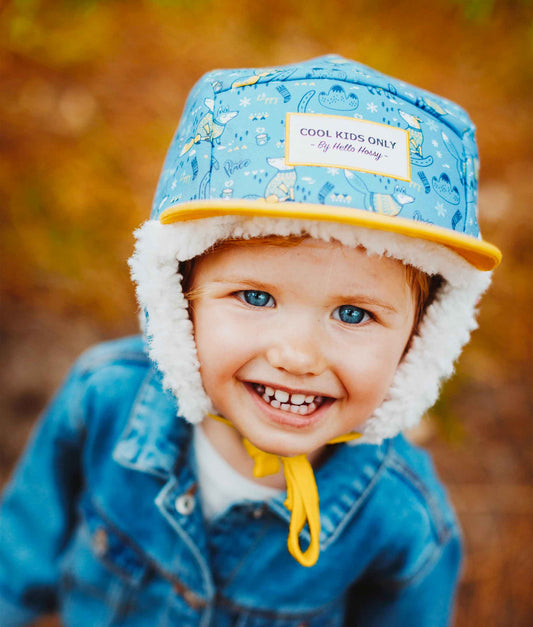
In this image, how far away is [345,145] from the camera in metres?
0.74

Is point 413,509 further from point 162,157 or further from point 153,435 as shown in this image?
point 162,157

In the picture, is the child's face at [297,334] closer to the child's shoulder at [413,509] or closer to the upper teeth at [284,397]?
the upper teeth at [284,397]

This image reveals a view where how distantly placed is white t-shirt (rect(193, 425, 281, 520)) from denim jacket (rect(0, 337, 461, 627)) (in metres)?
0.02

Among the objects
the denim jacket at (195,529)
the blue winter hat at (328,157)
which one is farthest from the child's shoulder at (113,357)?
the blue winter hat at (328,157)

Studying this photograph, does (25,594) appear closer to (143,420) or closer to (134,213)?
(143,420)

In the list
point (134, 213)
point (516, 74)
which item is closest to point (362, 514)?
point (134, 213)

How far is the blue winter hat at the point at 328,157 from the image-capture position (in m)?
0.71

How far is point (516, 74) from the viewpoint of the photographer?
9.06ft

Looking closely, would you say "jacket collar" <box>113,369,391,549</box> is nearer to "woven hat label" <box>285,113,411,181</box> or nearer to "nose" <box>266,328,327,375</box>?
"nose" <box>266,328,327,375</box>

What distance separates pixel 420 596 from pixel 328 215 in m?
0.88

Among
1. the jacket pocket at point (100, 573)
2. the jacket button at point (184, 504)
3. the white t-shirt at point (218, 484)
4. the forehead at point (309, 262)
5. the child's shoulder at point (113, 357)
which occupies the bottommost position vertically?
the jacket pocket at point (100, 573)

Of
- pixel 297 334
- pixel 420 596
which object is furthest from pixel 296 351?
pixel 420 596

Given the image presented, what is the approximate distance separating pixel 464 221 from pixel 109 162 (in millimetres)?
1919

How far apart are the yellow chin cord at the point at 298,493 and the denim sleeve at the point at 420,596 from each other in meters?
0.36
